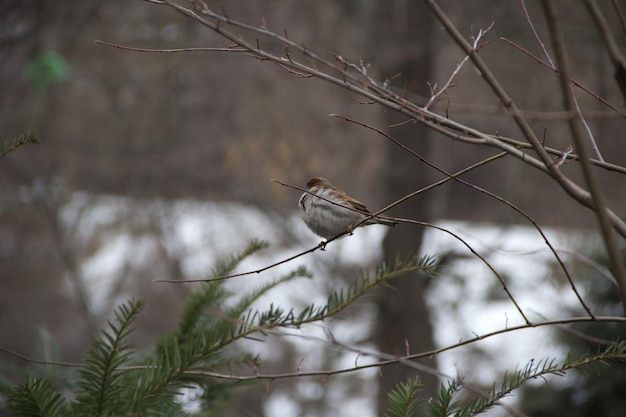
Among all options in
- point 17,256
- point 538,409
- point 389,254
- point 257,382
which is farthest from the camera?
point 17,256

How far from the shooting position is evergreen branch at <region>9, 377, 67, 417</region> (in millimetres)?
1371

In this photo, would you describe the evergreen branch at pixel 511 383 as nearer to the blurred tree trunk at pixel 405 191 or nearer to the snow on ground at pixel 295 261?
the blurred tree trunk at pixel 405 191

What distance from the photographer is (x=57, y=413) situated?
1.42 m

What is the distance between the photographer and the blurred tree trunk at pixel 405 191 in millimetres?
5918

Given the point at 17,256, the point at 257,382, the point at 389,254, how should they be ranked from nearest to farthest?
the point at 257,382, the point at 389,254, the point at 17,256

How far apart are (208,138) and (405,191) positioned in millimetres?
3795

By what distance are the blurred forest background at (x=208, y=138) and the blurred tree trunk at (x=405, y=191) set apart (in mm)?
20

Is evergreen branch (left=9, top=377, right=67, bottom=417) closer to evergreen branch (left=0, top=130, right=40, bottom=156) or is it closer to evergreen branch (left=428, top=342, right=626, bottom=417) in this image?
evergreen branch (left=0, top=130, right=40, bottom=156)

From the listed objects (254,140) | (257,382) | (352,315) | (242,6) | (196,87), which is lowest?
(352,315)

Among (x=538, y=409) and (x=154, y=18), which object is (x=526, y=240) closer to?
(x=538, y=409)

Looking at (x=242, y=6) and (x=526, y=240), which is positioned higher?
(x=242, y=6)

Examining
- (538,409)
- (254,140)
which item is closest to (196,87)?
(254,140)

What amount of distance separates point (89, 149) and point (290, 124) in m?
2.82

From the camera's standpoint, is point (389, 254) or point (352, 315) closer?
point (389, 254)
